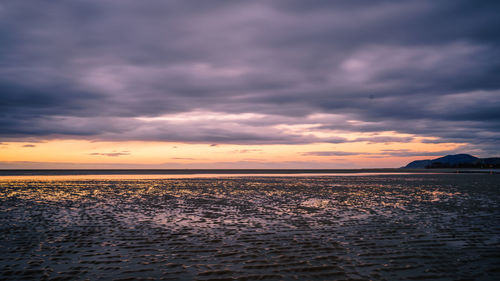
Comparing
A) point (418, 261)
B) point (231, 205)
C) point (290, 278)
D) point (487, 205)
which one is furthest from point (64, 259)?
point (487, 205)

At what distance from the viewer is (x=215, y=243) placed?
44.2ft

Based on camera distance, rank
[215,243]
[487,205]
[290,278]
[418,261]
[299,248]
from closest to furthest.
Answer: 1. [290,278]
2. [418,261]
3. [299,248]
4. [215,243]
5. [487,205]

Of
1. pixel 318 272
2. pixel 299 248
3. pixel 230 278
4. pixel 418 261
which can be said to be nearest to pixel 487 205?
pixel 418 261

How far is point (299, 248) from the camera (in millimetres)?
12484

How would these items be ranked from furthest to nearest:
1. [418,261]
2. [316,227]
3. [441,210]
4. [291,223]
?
[441,210], [291,223], [316,227], [418,261]

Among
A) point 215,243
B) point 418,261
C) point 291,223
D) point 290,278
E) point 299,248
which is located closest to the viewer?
point 290,278

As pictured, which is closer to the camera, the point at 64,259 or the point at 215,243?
the point at 64,259

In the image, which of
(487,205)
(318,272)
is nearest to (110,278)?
(318,272)

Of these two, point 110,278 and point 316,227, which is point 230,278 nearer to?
point 110,278

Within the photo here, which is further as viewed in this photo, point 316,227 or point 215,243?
point 316,227

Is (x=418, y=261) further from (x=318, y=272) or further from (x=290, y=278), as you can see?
(x=290, y=278)

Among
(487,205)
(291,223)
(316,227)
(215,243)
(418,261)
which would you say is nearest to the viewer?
(418,261)

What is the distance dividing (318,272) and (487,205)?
73.0 feet

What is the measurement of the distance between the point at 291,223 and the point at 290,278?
28.3ft
